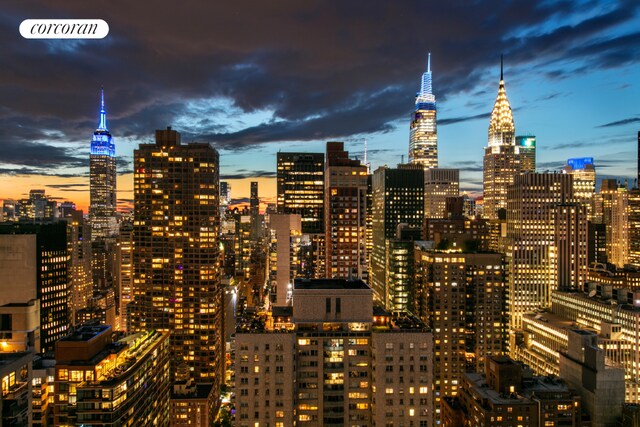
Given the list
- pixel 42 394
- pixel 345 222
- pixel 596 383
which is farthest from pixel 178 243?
pixel 596 383

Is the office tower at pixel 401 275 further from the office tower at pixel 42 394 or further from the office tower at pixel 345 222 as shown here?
the office tower at pixel 42 394

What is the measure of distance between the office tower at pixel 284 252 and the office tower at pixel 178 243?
3702 cm

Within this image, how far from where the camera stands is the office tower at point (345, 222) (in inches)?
7283

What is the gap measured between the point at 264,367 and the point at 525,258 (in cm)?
14865

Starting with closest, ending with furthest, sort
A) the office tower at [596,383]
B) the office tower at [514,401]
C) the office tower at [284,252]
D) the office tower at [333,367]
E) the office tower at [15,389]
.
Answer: the office tower at [15,389] → the office tower at [333,367] → the office tower at [514,401] → the office tower at [596,383] → the office tower at [284,252]

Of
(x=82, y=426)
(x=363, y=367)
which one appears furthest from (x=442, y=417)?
(x=82, y=426)

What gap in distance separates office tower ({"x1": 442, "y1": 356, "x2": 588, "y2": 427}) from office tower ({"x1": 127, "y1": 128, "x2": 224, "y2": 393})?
70.2 m

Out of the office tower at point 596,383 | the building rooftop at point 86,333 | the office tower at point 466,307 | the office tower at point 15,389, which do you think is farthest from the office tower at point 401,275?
the office tower at point 15,389

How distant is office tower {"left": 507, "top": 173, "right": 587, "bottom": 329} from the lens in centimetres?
18612

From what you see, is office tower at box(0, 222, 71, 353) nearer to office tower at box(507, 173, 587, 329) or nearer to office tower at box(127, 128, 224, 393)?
office tower at box(127, 128, 224, 393)

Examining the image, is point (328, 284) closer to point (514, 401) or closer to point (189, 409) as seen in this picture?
point (514, 401)

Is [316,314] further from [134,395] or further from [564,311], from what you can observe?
[564,311]

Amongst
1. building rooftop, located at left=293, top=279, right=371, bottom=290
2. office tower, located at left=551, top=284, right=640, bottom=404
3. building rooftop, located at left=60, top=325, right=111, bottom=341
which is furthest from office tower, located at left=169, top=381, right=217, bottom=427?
office tower, located at left=551, top=284, right=640, bottom=404

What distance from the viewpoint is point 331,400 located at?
2606 inches
